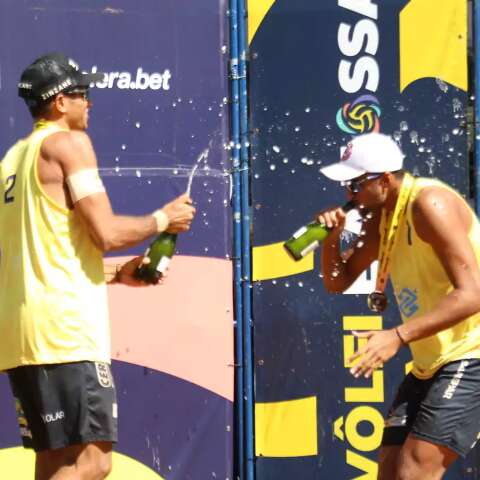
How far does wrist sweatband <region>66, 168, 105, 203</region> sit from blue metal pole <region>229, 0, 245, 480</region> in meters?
1.79

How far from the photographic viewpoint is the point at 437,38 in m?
5.71

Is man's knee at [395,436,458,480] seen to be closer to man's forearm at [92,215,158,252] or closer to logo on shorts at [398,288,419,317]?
logo on shorts at [398,288,419,317]

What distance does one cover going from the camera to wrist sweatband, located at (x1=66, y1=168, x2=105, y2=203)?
402 centimetres

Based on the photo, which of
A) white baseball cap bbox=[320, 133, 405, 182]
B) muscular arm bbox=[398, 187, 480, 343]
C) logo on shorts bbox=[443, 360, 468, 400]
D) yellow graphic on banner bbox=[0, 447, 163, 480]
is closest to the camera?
muscular arm bbox=[398, 187, 480, 343]

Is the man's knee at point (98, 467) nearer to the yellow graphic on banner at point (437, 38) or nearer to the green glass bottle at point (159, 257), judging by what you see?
the green glass bottle at point (159, 257)

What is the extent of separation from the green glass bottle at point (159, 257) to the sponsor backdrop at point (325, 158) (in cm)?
150

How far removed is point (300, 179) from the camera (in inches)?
229

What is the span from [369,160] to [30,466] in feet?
7.99

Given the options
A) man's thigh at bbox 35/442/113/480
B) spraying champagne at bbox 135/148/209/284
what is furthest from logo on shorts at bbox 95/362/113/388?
spraying champagne at bbox 135/148/209/284

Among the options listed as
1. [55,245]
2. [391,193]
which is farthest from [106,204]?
[391,193]

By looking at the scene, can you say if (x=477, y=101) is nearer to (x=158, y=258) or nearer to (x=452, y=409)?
(x=452, y=409)

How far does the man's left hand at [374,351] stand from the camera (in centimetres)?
403

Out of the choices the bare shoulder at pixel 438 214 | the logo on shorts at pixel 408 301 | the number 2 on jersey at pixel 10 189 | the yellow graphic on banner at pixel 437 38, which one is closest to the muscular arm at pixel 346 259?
the logo on shorts at pixel 408 301

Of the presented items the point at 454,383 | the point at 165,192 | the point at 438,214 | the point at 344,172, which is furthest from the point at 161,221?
the point at 165,192
